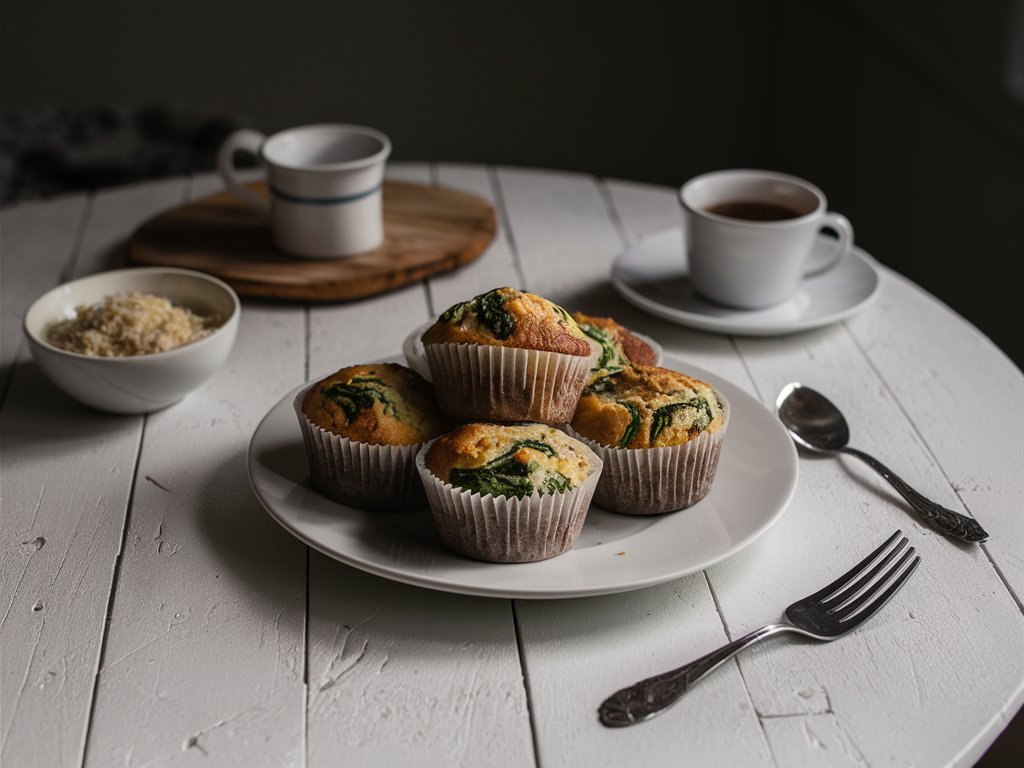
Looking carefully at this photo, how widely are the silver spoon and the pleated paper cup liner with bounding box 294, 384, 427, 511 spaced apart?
0.48 meters

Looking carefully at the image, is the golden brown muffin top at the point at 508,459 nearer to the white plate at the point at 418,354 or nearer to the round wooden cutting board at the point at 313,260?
the white plate at the point at 418,354

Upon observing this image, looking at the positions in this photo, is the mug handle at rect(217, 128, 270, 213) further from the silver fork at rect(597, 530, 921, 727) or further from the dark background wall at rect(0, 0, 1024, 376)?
the dark background wall at rect(0, 0, 1024, 376)

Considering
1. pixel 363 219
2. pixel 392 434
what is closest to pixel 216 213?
pixel 363 219

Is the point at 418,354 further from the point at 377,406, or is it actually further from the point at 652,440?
the point at 652,440

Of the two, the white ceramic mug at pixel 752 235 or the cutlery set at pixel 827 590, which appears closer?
the cutlery set at pixel 827 590

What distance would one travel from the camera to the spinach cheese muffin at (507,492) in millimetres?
964

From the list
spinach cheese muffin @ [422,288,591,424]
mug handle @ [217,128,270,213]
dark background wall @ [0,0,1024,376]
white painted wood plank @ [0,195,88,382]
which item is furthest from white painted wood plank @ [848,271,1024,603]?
dark background wall @ [0,0,1024,376]

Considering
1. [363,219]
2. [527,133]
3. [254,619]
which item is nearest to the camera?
[254,619]

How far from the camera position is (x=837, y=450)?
125cm

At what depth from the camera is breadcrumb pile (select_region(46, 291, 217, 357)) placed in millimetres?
1302

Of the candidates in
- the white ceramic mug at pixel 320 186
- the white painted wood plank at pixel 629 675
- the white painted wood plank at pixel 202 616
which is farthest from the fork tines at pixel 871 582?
the white ceramic mug at pixel 320 186

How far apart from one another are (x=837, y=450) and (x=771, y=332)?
0.30 m

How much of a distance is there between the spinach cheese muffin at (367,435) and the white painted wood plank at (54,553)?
9.4 inches

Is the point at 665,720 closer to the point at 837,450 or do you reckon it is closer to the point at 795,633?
the point at 795,633
